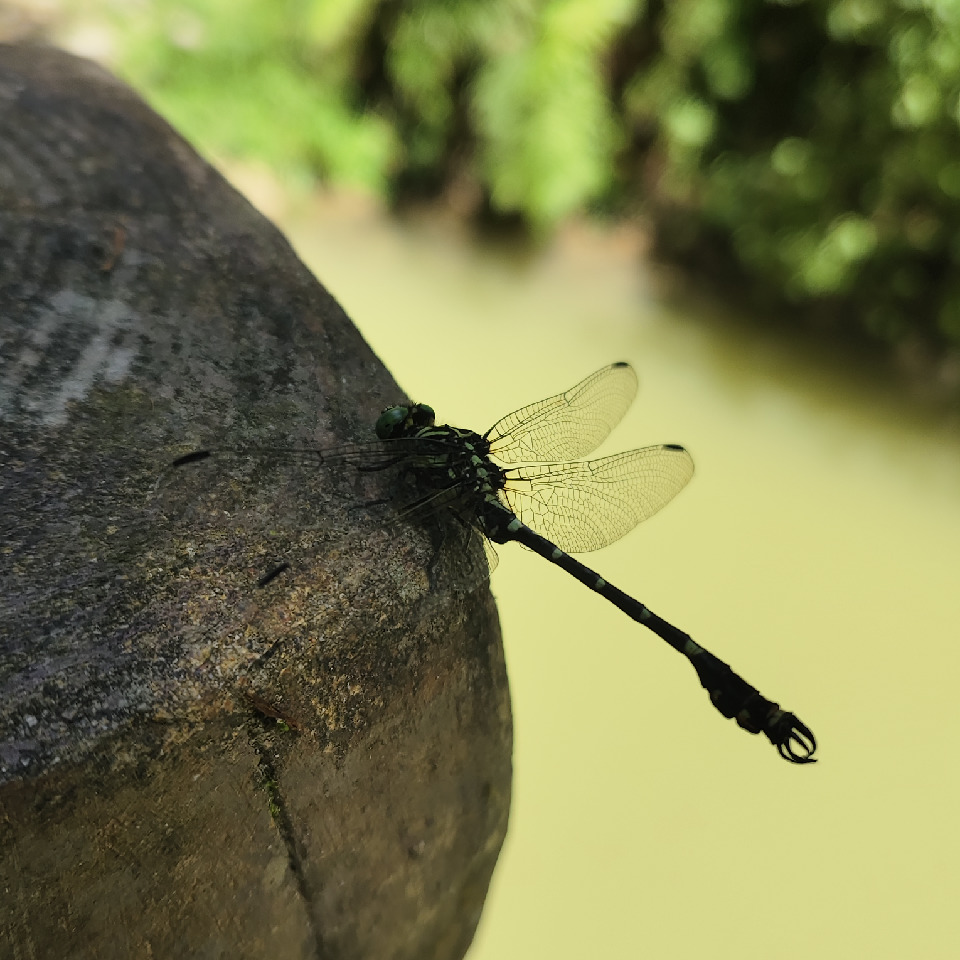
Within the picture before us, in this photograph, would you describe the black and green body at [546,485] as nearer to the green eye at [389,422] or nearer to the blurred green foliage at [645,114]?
the green eye at [389,422]

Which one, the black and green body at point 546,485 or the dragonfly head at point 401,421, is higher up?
the dragonfly head at point 401,421

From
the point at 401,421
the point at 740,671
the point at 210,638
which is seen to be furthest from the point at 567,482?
the point at 740,671

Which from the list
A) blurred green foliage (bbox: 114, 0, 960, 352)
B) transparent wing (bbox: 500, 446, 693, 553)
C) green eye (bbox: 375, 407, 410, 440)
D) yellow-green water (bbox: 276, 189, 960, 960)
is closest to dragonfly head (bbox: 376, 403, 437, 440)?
green eye (bbox: 375, 407, 410, 440)

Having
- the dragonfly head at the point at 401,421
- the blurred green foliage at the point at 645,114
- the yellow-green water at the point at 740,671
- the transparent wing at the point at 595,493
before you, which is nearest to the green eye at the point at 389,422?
the dragonfly head at the point at 401,421

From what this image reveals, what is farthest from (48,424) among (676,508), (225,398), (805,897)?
(676,508)

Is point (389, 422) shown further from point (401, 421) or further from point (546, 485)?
point (546, 485)

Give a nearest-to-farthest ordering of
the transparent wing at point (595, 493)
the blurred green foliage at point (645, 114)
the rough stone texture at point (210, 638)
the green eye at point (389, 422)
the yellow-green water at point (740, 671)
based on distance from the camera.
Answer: the rough stone texture at point (210, 638), the green eye at point (389, 422), the transparent wing at point (595, 493), the yellow-green water at point (740, 671), the blurred green foliage at point (645, 114)
